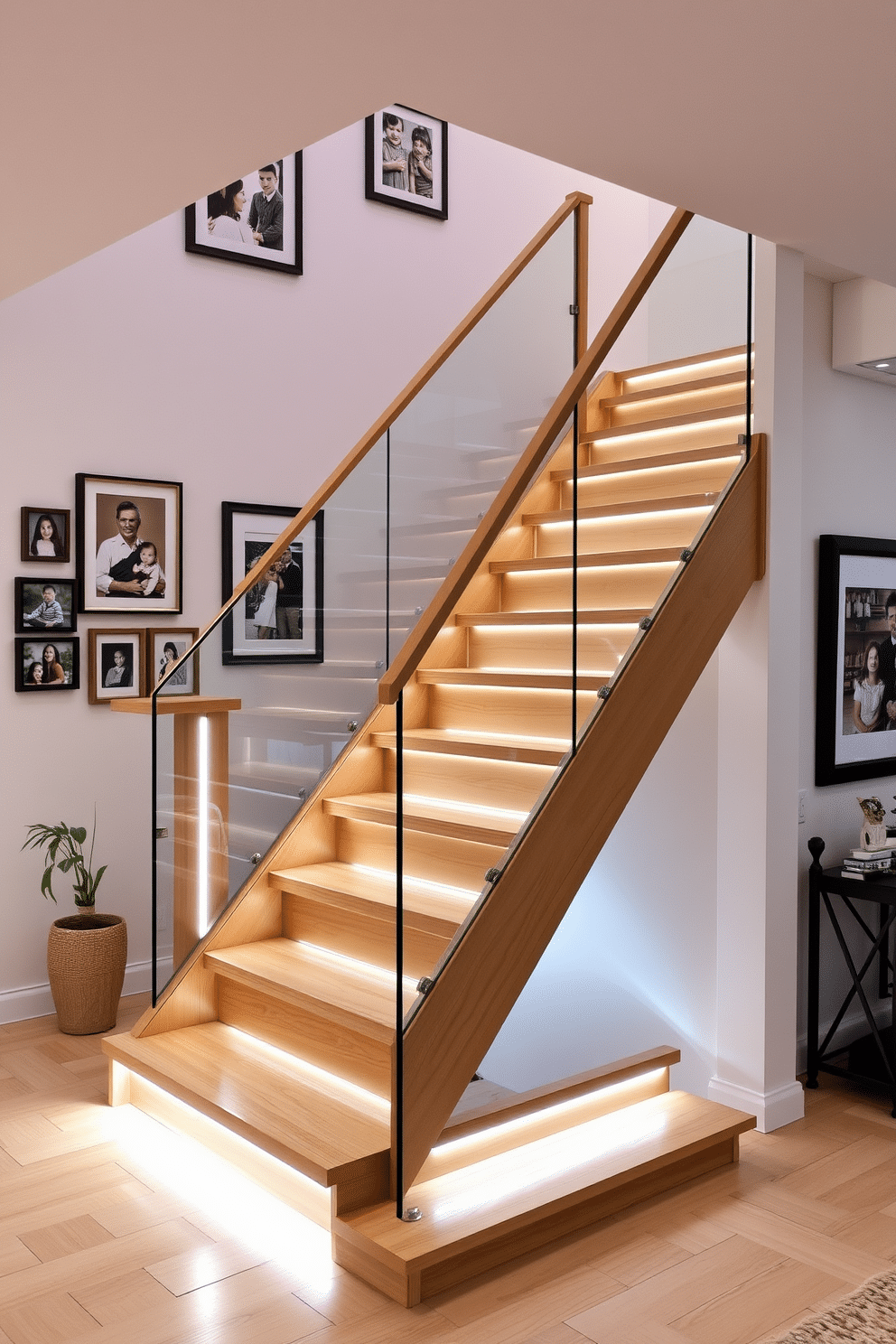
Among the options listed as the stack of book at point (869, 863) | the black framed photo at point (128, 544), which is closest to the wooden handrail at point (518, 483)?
the stack of book at point (869, 863)

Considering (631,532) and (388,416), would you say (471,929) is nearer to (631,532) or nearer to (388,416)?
(631,532)

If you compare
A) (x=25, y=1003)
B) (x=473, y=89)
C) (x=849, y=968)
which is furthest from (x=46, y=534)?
(x=849, y=968)

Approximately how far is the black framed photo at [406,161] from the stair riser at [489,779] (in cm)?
350

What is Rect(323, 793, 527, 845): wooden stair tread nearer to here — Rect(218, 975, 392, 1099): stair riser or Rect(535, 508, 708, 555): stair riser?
Rect(218, 975, 392, 1099): stair riser

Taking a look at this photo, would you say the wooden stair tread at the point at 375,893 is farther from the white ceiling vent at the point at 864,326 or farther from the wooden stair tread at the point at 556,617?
the white ceiling vent at the point at 864,326

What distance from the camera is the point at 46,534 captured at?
4.70 metres

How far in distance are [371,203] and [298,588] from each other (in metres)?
2.64

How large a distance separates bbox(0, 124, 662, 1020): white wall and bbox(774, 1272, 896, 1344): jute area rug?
3.25 metres

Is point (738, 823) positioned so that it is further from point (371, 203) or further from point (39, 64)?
point (371, 203)

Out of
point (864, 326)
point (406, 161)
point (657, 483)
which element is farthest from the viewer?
point (406, 161)

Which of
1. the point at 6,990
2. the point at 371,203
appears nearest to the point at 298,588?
the point at 6,990

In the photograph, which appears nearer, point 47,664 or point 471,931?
point 471,931

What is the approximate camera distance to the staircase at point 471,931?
290cm

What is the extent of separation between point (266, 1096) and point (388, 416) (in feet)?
7.87
